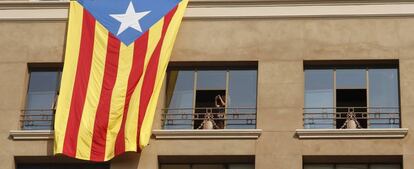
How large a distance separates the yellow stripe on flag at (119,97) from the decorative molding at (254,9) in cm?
287

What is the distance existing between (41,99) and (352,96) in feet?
38.1

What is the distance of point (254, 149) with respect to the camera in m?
33.1

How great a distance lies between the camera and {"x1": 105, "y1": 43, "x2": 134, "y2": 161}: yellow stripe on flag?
33094 millimetres

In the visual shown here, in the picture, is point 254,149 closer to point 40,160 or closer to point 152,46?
point 152,46

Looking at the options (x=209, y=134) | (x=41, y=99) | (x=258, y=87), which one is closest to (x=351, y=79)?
(x=258, y=87)

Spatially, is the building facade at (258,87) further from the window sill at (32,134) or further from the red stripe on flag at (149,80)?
the red stripe on flag at (149,80)

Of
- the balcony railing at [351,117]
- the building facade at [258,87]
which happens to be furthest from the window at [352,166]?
the balcony railing at [351,117]

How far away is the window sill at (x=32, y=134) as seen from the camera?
111 ft

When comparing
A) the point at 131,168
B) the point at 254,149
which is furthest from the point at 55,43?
the point at 254,149

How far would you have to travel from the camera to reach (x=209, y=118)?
34281 millimetres

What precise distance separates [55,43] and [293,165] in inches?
402

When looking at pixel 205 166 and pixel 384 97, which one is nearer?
pixel 205 166

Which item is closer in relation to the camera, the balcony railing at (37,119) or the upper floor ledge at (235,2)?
the balcony railing at (37,119)

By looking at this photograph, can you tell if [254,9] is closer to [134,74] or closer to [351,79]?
[351,79]
